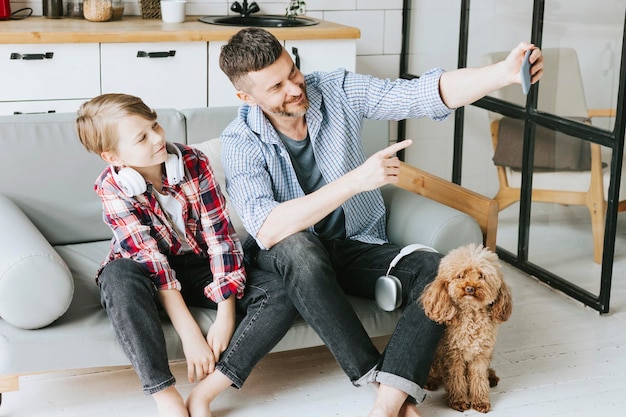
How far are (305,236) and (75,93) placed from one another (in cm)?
145

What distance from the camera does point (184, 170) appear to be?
86.1 inches

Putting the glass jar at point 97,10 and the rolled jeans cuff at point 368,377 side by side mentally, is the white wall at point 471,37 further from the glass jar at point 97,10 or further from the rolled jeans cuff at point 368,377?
the rolled jeans cuff at point 368,377

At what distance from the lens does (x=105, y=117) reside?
2.07 metres

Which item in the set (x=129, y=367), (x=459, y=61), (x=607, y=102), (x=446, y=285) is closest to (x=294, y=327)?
(x=446, y=285)

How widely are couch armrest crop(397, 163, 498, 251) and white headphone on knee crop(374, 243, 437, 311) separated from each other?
0.25 m

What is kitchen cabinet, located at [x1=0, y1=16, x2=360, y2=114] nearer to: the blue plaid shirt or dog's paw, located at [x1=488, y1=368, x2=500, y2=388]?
the blue plaid shirt

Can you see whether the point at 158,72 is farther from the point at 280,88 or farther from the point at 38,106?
the point at 280,88

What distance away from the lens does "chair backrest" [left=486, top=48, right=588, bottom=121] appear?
297cm

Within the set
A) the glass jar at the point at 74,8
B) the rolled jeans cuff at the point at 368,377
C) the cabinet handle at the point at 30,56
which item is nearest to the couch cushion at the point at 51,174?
the cabinet handle at the point at 30,56

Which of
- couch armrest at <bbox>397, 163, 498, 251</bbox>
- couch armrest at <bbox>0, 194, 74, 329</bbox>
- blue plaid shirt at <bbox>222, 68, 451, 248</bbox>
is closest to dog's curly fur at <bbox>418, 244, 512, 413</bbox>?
couch armrest at <bbox>397, 163, 498, 251</bbox>

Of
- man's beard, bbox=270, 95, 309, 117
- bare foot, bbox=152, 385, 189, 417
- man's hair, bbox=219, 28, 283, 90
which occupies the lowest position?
bare foot, bbox=152, 385, 189, 417

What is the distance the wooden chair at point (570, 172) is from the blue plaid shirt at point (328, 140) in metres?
0.88

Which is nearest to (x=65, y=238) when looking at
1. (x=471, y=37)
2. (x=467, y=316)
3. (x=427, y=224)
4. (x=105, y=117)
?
(x=105, y=117)

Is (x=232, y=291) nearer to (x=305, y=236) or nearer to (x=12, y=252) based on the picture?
(x=305, y=236)
